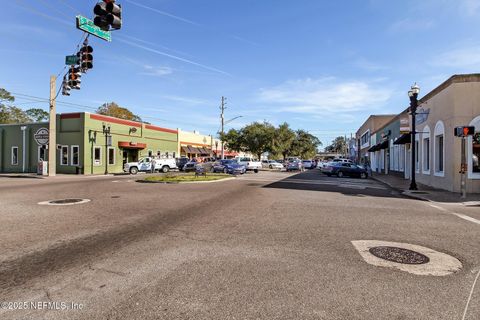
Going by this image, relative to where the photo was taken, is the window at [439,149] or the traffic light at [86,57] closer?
the traffic light at [86,57]

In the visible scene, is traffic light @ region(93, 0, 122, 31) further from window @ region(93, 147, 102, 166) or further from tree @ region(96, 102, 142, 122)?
tree @ region(96, 102, 142, 122)

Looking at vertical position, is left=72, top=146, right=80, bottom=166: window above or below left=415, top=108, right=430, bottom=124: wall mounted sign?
below

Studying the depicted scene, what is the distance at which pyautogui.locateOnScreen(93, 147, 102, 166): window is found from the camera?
3578cm

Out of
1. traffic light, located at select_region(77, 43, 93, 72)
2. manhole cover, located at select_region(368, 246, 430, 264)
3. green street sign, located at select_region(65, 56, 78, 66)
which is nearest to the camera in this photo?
manhole cover, located at select_region(368, 246, 430, 264)

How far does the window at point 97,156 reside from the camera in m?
35.8

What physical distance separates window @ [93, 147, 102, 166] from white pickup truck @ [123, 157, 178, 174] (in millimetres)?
2819

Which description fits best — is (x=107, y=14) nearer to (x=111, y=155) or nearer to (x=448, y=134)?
(x=448, y=134)

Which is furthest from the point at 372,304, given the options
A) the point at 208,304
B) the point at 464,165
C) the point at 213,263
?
the point at 464,165

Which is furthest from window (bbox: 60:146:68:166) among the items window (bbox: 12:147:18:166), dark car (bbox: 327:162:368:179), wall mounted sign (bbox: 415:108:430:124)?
wall mounted sign (bbox: 415:108:430:124)

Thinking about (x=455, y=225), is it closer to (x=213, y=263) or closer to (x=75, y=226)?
(x=213, y=263)

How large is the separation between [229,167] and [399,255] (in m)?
28.3

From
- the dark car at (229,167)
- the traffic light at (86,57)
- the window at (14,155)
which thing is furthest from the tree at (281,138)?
the traffic light at (86,57)

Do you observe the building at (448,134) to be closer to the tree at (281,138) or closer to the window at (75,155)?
the window at (75,155)

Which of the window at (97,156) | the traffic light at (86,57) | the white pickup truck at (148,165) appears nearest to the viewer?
the traffic light at (86,57)
